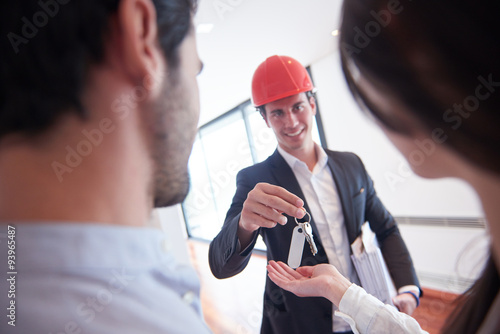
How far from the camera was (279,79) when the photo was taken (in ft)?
2.76

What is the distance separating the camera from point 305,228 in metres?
0.61

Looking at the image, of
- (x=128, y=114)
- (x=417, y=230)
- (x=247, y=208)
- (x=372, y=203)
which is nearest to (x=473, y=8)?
(x=128, y=114)

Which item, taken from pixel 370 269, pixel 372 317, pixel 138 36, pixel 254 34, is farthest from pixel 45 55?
pixel 254 34

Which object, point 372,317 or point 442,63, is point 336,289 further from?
point 442,63

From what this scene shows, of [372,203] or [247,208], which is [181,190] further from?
[372,203]

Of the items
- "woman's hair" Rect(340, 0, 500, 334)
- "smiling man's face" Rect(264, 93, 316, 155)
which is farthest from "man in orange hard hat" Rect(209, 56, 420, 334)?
"woman's hair" Rect(340, 0, 500, 334)

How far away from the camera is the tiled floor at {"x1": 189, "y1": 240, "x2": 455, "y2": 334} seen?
6.24 feet

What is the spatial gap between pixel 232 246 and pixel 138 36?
0.57 m

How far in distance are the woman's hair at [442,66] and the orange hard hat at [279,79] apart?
47cm

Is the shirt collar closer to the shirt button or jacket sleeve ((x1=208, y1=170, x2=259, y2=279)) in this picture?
jacket sleeve ((x1=208, y1=170, x2=259, y2=279))

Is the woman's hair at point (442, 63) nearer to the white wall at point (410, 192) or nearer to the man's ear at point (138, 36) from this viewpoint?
the man's ear at point (138, 36)

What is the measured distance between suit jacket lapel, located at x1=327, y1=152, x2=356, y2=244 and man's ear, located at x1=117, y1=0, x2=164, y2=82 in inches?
25.9

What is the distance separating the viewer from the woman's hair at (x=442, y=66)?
0.29 m

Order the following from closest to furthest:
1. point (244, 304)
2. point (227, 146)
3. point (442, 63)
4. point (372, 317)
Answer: point (442, 63), point (372, 317), point (244, 304), point (227, 146)
